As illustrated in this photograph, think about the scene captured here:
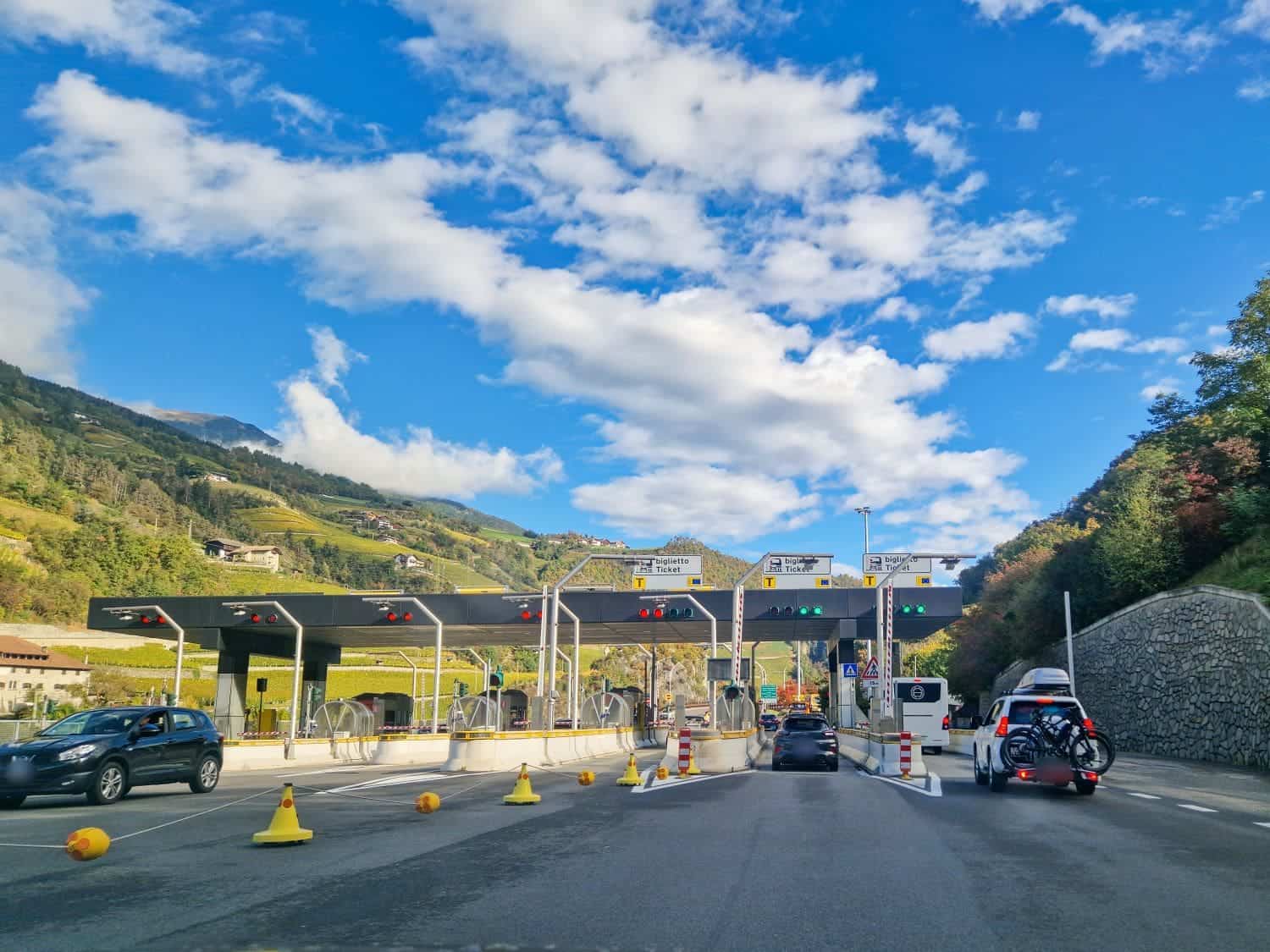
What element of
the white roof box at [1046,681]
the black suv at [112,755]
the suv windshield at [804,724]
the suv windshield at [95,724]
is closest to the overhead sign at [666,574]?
the suv windshield at [804,724]

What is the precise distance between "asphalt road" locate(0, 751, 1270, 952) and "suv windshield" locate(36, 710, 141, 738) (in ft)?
4.00

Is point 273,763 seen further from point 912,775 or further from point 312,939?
point 312,939

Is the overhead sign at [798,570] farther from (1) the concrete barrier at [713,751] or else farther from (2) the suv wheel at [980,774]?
(2) the suv wheel at [980,774]

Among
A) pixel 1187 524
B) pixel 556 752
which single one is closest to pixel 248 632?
pixel 556 752

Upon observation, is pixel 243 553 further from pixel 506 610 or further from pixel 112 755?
pixel 112 755

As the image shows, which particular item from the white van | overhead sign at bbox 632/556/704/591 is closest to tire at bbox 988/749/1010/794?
overhead sign at bbox 632/556/704/591

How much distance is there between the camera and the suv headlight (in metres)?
15.1

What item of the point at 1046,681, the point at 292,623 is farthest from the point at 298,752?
the point at 1046,681

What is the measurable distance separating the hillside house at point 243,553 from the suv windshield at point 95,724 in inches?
5526

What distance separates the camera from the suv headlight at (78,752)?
1515 centimetres

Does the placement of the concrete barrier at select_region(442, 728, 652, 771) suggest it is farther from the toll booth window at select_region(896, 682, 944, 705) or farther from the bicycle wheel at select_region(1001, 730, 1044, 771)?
the toll booth window at select_region(896, 682, 944, 705)

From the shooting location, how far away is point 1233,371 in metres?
41.9

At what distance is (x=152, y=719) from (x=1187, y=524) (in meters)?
35.2

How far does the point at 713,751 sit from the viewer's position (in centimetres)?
2703
